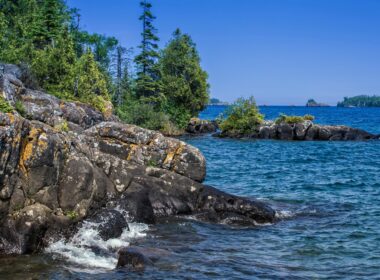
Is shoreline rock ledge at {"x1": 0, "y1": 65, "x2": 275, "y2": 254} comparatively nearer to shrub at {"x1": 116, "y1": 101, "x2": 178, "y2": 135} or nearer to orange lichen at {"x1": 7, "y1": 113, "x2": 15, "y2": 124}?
orange lichen at {"x1": 7, "y1": 113, "x2": 15, "y2": 124}

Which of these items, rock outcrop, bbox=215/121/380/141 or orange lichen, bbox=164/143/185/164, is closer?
orange lichen, bbox=164/143/185/164

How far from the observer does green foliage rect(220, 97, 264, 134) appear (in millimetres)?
80869

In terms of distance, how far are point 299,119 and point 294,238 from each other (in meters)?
59.1

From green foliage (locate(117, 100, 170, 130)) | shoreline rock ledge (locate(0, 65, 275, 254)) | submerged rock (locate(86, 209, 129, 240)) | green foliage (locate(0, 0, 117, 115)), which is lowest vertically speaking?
submerged rock (locate(86, 209, 129, 240))

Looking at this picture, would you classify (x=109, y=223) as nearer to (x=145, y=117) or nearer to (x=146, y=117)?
(x=146, y=117)

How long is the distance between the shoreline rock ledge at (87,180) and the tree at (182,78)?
58158 mm

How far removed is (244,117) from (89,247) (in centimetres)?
6361

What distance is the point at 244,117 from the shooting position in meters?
80.9

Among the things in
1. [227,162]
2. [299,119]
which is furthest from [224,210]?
[299,119]

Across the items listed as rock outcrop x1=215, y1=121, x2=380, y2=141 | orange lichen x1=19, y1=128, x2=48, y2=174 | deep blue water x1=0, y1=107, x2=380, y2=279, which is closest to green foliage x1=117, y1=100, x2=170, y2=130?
rock outcrop x1=215, y1=121, x2=380, y2=141

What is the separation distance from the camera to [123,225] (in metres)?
21.6

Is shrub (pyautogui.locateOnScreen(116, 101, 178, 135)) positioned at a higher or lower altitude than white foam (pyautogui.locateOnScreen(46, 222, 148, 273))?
higher

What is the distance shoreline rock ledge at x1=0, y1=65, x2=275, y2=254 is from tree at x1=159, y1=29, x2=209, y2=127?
2290 inches

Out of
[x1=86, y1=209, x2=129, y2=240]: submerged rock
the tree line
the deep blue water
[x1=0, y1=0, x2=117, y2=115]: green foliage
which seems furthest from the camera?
the tree line
